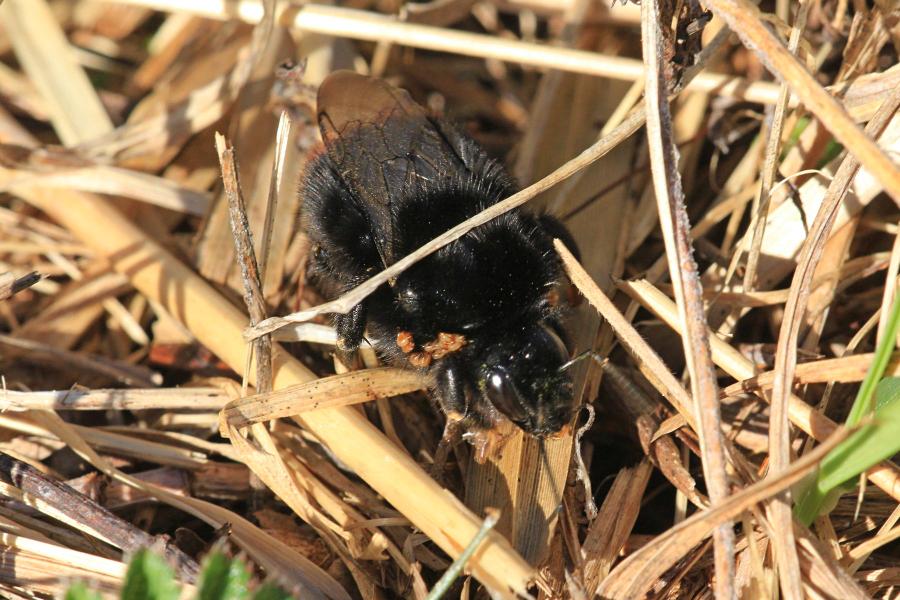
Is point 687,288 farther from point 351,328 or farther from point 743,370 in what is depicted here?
point 351,328

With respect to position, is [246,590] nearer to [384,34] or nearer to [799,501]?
[799,501]

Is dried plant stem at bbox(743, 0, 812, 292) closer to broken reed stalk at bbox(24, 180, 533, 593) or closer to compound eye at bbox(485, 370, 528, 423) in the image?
compound eye at bbox(485, 370, 528, 423)

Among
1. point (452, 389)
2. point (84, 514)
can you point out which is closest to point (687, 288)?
point (452, 389)

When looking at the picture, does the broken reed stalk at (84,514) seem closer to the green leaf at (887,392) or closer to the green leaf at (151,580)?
the green leaf at (151,580)

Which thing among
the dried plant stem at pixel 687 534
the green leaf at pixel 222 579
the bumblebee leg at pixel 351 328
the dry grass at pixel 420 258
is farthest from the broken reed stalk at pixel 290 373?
the green leaf at pixel 222 579

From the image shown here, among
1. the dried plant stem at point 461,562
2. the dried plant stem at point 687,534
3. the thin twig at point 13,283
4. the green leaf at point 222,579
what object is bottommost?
the dried plant stem at point 687,534
